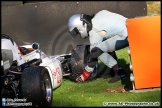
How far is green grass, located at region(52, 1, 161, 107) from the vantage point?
21.8 feet

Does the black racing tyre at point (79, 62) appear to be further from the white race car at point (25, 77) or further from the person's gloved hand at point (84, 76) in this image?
the white race car at point (25, 77)

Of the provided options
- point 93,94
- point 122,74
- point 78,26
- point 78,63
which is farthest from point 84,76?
point 93,94

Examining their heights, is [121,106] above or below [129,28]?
below

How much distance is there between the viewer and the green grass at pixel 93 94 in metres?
6.63

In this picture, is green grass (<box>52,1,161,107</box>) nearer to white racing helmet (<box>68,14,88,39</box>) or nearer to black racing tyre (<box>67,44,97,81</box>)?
black racing tyre (<box>67,44,97,81</box>)

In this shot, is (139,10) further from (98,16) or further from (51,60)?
(51,60)

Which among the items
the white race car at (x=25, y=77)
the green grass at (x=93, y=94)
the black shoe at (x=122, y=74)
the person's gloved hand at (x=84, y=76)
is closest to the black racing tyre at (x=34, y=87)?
the white race car at (x=25, y=77)

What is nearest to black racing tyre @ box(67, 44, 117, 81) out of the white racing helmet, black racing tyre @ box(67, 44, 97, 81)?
black racing tyre @ box(67, 44, 97, 81)

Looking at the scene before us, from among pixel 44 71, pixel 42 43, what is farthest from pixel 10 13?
pixel 44 71

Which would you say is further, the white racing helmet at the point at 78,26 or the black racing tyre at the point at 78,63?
the black racing tyre at the point at 78,63

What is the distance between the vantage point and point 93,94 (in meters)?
7.16

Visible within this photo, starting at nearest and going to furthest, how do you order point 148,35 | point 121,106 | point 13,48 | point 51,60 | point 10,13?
1. point 121,106
2. point 148,35
3. point 13,48
4. point 51,60
5. point 10,13

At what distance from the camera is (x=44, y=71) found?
21.8 feet

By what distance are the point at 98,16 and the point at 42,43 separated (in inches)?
133
